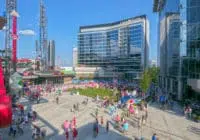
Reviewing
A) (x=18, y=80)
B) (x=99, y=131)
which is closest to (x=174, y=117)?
(x=99, y=131)

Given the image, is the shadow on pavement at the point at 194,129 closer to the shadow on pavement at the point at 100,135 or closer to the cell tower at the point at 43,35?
the shadow on pavement at the point at 100,135

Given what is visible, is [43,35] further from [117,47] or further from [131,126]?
[131,126]

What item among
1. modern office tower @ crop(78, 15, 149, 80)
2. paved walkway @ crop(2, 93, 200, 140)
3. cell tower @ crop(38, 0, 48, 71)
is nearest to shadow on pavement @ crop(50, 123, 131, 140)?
paved walkway @ crop(2, 93, 200, 140)

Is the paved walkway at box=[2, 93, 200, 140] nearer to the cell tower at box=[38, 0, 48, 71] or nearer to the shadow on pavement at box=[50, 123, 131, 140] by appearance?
the shadow on pavement at box=[50, 123, 131, 140]

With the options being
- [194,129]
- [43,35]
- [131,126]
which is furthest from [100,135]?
[43,35]

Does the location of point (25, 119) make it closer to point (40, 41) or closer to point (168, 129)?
point (168, 129)

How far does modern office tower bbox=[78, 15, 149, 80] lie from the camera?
135 m

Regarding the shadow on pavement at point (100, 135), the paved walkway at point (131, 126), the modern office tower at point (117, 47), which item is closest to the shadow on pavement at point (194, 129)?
the paved walkway at point (131, 126)

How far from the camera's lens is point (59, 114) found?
3503cm

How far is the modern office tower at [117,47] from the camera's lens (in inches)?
5320

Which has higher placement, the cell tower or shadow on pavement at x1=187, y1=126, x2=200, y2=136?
the cell tower

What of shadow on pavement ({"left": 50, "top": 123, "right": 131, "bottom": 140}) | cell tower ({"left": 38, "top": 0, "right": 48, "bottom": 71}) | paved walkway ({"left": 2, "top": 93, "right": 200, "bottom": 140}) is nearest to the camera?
shadow on pavement ({"left": 50, "top": 123, "right": 131, "bottom": 140})

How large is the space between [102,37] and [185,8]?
11666cm

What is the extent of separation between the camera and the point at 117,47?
148125mm
